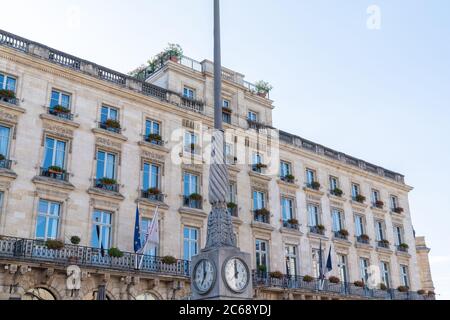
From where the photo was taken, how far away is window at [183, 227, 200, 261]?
27.0 meters

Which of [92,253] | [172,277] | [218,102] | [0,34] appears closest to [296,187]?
[172,277]

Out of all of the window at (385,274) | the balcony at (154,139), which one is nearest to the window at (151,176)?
the balcony at (154,139)

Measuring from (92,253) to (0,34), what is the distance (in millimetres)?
10844

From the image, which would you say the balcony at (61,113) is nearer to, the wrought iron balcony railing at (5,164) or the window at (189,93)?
the wrought iron balcony railing at (5,164)

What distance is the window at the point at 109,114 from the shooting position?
26141mm

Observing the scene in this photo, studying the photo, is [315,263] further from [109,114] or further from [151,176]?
[109,114]

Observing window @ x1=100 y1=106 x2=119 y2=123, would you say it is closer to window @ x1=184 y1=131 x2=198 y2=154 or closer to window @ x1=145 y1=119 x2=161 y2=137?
window @ x1=145 y1=119 x2=161 y2=137

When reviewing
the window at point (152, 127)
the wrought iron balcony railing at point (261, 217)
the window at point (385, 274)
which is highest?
the window at point (152, 127)

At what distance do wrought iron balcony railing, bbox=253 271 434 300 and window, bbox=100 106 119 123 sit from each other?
37.8ft

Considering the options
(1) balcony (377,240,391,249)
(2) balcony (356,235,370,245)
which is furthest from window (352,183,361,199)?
(1) balcony (377,240,391,249)

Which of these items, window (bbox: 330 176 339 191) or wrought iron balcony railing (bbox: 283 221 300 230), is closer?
wrought iron balcony railing (bbox: 283 221 300 230)

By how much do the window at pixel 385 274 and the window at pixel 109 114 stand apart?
2290 cm

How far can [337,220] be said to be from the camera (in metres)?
36.1
